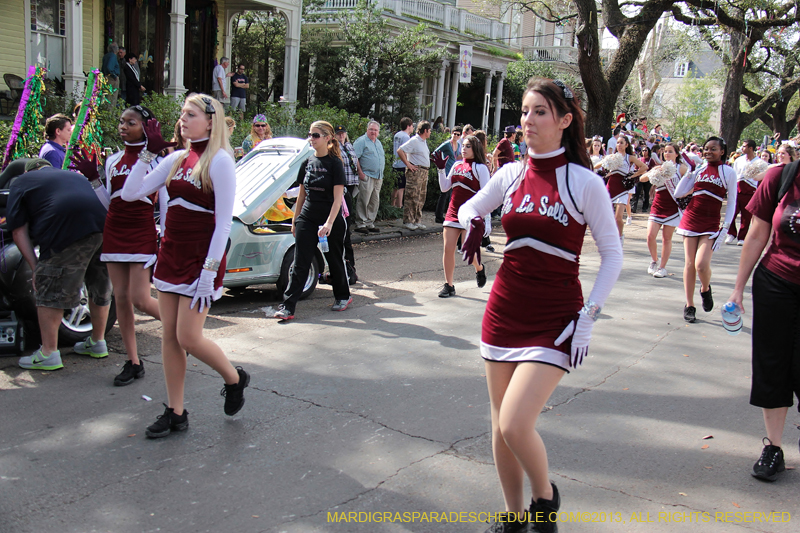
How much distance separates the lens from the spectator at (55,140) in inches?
250

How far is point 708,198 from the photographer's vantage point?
800 centimetres

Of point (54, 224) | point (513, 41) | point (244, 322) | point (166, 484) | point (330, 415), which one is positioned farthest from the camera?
point (513, 41)

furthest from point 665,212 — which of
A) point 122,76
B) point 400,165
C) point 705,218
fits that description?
point 122,76

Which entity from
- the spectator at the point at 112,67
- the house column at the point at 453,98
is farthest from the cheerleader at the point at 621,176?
the house column at the point at 453,98

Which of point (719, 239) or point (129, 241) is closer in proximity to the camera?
point (129, 241)

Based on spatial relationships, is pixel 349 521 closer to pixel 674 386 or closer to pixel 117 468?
pixel 117 468

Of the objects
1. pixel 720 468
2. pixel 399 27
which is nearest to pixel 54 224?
pixel 720 468

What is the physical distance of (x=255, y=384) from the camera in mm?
5285

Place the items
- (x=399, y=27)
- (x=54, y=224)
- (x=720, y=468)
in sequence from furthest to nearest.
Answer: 1. (x=399, y=27)
2. (x=54, y=224)
3. (x=720, y=468)

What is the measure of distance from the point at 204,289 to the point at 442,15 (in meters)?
29.8

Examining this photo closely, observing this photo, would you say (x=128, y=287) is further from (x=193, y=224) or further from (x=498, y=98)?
(x=498, y=98)

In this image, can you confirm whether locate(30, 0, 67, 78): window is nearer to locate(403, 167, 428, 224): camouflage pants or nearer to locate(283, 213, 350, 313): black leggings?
locate(403, 167, 428, 224): camouflage pants

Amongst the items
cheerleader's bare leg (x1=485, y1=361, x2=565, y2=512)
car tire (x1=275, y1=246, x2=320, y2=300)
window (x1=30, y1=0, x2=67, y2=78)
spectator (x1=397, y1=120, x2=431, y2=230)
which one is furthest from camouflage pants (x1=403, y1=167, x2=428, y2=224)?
cheerleader's bare leg (x1=485, y1=361, x2=565, y2=512)

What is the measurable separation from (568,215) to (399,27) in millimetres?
26725
